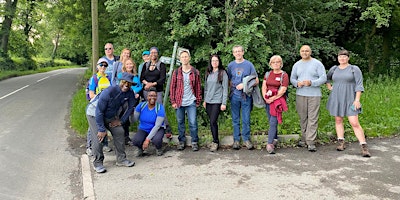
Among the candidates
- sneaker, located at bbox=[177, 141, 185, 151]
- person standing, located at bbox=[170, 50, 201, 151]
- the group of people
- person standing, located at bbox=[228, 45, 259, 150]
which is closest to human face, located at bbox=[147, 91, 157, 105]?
the group of people

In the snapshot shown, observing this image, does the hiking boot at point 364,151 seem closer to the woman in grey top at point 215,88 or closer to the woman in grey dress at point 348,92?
the woman in grey dress at point 348,92

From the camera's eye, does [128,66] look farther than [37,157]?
No

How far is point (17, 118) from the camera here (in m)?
9.38

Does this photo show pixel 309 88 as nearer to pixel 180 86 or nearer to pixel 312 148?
pixel 312 148

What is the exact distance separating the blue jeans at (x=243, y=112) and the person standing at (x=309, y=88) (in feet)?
2.78

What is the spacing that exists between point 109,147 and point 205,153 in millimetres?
1790

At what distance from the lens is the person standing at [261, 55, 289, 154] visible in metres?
→ 5.69

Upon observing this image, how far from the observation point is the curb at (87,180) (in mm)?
4357

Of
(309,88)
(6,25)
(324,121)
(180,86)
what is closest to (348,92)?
(309,88)

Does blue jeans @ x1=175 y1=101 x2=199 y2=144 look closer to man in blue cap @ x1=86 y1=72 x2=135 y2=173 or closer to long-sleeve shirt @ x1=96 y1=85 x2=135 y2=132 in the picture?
man in blue cap @ x1=86 y1=72 x2=135 y2=173

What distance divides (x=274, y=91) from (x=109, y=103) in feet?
8.80

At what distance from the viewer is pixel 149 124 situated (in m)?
5.86

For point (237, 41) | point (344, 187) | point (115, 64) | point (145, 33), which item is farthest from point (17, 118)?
point (344, 187)

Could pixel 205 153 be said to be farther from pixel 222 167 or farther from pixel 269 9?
pixel 269 9
